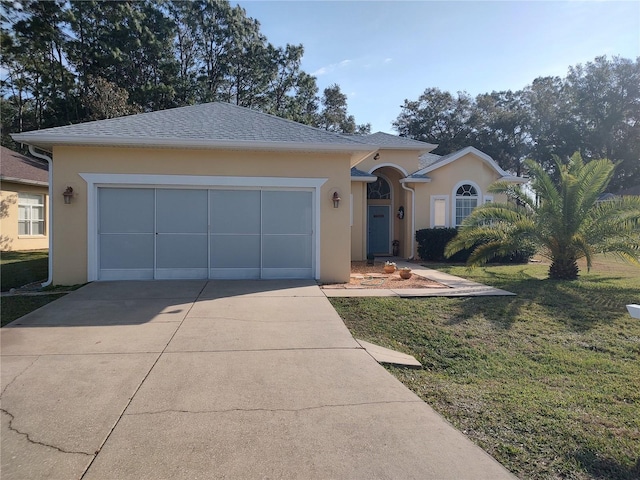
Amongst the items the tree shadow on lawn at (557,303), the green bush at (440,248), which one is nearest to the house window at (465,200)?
the green bush at (440,248)

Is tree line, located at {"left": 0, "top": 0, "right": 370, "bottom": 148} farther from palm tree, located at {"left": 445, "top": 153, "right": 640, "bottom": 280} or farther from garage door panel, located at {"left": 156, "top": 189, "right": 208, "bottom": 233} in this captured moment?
palm tree, located at {"left": 445, "top": 153, "right": 640, "bottom": 280}

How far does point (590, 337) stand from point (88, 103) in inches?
996

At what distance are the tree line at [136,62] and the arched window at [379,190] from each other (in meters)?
14.9

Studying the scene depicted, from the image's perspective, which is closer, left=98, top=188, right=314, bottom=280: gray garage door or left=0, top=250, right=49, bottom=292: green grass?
left=98, top=188, right=314, bottom=280: gray garage door

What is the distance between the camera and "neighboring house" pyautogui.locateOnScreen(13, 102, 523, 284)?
31.8 ft

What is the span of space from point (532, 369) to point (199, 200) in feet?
26.6

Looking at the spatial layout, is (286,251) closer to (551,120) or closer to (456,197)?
(456,197)

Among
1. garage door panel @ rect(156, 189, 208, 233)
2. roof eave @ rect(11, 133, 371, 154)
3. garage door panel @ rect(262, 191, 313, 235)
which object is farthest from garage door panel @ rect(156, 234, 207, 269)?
roof eave @ rect(11, 133, 371, 154)

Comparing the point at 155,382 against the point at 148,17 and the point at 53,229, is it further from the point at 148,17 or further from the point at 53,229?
the point at 148,17

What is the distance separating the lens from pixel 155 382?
4.47 metres

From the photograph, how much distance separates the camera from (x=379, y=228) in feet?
61.5

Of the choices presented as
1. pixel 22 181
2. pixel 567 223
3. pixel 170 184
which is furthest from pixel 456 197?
A: pixel 22 181

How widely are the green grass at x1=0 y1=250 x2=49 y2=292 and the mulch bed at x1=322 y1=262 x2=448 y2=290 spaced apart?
25.4 ft

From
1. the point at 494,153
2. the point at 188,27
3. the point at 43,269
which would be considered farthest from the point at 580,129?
the point at 43,269
